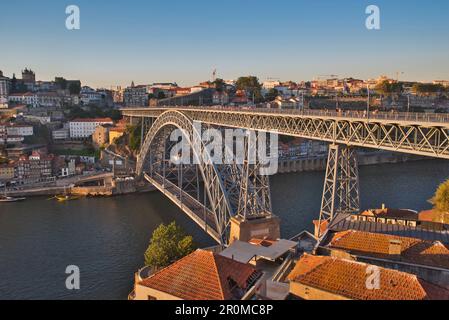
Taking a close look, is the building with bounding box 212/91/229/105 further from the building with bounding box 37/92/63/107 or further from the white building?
the white building

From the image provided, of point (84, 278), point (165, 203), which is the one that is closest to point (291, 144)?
point (165, 203)

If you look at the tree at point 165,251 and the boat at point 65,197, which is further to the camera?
the boat at point 65,197

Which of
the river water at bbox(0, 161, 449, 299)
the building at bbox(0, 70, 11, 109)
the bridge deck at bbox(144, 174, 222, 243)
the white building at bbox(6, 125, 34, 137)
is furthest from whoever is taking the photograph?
the building at bbox(0, 70, 11, 109)

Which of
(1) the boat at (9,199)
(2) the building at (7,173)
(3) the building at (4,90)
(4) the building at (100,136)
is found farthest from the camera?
(3) the building at (4,90)

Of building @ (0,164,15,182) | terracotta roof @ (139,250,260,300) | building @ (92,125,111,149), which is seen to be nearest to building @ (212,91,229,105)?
building @ (92,125,111,149)

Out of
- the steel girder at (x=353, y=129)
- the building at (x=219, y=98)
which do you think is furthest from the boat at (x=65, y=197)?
the building at (x=219, y=98)

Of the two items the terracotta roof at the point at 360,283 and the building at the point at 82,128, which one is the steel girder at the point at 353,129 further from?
the building at the point at 82,128
